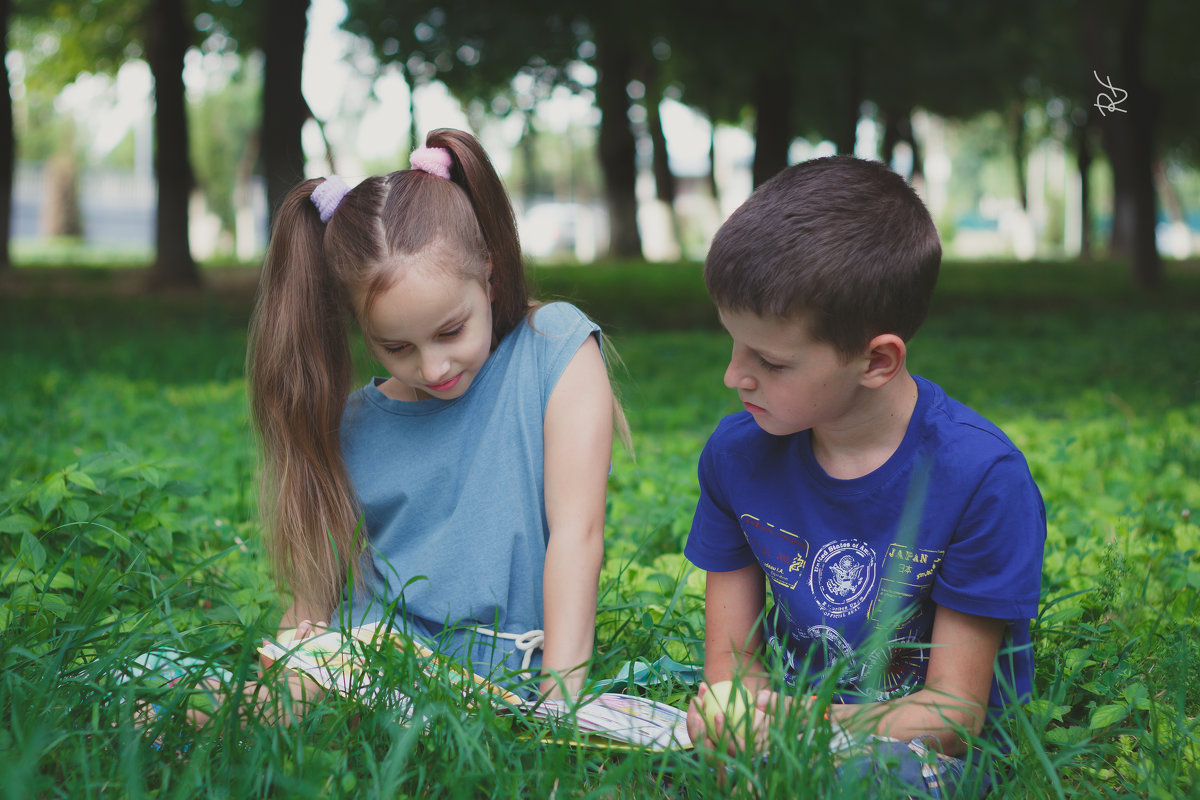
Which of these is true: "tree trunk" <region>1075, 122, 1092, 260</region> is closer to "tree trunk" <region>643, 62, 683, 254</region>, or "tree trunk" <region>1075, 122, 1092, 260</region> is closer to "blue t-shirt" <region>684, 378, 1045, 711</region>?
"tree trunk" <region>643, 62, 683, 254</region>

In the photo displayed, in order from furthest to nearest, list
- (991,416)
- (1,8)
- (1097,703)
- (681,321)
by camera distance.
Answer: (1,8), (681,321), (991,416), (1097,703)

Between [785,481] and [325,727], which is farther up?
[785,481]

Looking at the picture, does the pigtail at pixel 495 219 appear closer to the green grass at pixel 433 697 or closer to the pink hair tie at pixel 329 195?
the pink hair tie at pixel 329 195

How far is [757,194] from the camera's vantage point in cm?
186

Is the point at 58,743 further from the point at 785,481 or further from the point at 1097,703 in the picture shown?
the point at 1097,703

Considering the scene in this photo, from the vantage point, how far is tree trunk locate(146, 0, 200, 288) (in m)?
13.9

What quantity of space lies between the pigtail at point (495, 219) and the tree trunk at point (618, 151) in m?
16.9

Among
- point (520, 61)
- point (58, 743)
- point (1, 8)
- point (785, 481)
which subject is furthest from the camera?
point (520, 61)

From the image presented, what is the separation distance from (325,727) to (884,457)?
3.51 feet

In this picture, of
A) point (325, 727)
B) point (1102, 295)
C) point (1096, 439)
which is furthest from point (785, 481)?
point (1102, 295)

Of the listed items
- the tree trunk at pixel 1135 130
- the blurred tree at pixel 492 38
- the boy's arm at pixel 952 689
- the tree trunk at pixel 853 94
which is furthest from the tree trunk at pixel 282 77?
the boy's arm at pixel 952 689

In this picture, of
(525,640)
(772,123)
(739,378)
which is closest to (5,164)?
(772,123)

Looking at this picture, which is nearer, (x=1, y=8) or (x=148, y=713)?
(x=148, y=713)

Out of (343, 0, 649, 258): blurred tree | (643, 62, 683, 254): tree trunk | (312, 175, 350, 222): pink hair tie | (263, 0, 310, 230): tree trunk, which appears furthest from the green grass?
(643, 62, 683, 254): tree trunk
